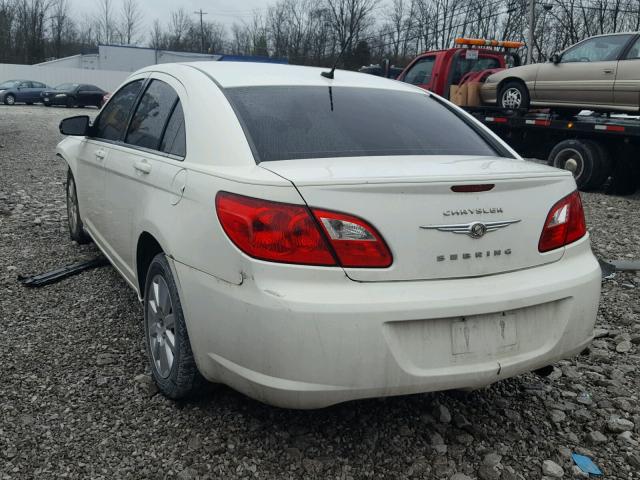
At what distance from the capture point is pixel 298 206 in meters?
2.14

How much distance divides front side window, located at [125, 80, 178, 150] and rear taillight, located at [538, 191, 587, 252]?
6.07 feet

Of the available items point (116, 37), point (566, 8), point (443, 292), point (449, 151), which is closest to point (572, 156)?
point (449, 151)

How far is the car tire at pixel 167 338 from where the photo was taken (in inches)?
102

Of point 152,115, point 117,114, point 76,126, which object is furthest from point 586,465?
point 76,126

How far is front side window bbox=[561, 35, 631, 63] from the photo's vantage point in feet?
31.4

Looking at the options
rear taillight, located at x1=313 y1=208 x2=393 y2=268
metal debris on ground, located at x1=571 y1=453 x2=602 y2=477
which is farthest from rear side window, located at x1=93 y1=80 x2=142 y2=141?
metal debris on ground, located at x1=571 y1=453 x2=602 y2=477

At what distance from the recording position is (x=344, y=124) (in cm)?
287

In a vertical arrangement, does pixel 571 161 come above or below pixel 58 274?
above

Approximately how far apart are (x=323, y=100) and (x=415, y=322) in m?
1.31

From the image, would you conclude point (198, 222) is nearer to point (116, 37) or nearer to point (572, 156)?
point (572, 156)

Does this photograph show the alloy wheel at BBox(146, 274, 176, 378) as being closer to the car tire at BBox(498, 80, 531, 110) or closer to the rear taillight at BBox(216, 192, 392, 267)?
the rear taillight at BBox(216, 192, 392, 267)

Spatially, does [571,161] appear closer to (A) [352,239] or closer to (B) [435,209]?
(B) [435,209]

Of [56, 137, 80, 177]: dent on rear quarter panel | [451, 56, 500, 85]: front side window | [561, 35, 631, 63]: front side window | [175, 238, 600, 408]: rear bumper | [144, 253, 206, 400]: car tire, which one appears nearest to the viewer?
[175, 238, 600, 408]: rear bumper

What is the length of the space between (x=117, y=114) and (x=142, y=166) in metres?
1.15
